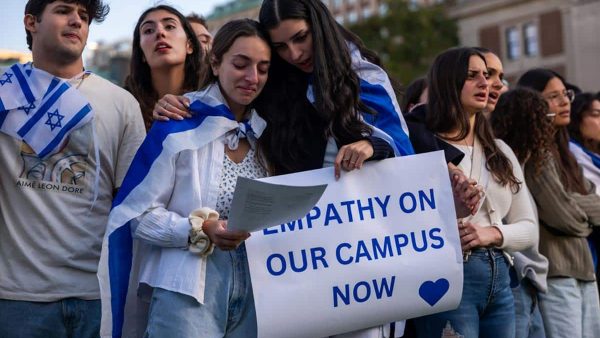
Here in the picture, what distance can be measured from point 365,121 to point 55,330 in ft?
5.10

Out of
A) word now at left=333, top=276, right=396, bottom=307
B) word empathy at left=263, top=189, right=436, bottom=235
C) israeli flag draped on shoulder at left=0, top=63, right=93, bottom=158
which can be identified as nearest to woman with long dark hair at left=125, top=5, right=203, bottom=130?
israeli flag draped on shoulder at left=0, top=63, right=93, bottom=158

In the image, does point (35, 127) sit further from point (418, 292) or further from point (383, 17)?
point (383, 17)

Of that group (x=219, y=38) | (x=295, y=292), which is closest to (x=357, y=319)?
(x=295, y=292)

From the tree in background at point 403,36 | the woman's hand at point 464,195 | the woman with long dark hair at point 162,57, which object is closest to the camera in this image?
the woman's hand at point 464,195

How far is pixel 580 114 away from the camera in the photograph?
22.9ft

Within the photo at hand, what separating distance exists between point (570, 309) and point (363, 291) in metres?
2.29

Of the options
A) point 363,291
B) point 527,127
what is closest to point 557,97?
point 527,127

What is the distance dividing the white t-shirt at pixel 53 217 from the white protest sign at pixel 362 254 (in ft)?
2.80

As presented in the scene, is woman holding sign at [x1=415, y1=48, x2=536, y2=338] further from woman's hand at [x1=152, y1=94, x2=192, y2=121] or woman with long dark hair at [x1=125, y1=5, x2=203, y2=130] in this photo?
woman's hand at [x1=152, y1=94, x2=192, y2=121]

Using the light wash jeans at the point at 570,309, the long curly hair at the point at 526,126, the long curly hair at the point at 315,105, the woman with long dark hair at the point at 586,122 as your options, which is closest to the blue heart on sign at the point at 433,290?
the long curly hair at the point at 315,105

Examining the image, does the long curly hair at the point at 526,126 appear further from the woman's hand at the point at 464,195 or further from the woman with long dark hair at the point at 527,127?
the woman's hand at the point at 464,195

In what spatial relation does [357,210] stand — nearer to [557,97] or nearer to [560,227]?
[560,227]

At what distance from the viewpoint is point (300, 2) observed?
3.74 meters

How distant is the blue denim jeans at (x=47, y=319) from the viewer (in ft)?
12.2
